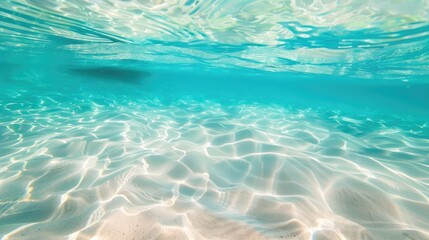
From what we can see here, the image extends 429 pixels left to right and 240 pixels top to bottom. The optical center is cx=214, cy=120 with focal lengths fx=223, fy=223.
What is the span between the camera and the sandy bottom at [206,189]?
9.41 feet

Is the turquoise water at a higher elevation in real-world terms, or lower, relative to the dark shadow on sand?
higher

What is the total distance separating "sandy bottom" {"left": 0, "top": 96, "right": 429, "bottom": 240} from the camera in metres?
2.87

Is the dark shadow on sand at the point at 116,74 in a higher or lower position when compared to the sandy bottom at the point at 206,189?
lower

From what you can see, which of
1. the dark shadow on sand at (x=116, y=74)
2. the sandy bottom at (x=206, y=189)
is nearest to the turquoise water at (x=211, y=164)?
the sandy bottom at (x=206, y=189)

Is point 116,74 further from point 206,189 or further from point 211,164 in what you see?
point 206,189

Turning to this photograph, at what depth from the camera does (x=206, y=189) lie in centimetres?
398

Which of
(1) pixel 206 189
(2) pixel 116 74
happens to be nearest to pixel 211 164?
(1) pixel 206 189

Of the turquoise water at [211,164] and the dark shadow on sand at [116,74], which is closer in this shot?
the turquoise water at [211,164]

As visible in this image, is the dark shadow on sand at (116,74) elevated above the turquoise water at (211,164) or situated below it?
below

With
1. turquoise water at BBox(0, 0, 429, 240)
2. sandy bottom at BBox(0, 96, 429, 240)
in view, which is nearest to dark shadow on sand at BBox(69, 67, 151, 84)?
turquoise water at BBox(0, 0, 429, 240)

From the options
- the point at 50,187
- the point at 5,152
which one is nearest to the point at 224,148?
the point at 50,187

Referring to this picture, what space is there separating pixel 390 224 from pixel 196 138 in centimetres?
518

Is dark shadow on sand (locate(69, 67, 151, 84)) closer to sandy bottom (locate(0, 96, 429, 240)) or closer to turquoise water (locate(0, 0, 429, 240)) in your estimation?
turquoise water (locate(0, 0, 429, 240))

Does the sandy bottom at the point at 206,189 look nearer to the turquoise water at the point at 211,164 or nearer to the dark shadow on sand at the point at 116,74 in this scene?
the turquoise water at the point at 211,164
